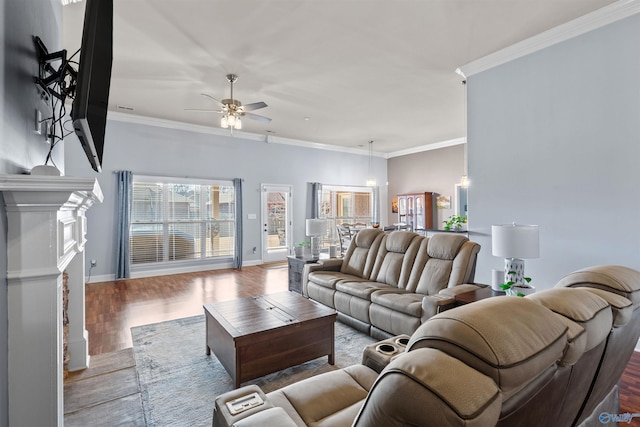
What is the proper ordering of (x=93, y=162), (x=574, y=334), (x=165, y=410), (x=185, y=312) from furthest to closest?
(x=185, y=312) → (x=165, y=410) → (x=93, y=162) → (x=574, y=334)

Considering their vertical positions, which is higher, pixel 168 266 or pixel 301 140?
pixel 301 140

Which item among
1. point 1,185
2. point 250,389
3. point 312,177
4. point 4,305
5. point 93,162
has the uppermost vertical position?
point 312,177

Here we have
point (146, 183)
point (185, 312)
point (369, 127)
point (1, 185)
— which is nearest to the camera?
point (1, 185)

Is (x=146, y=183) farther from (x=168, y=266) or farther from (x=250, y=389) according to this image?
(x=250, y=389)

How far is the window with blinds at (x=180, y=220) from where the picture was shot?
19.7 feet

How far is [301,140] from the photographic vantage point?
8008 mm

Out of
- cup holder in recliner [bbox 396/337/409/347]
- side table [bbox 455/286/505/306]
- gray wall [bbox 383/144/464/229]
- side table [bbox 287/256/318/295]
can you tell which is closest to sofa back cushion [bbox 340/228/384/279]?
side table [bbox 287/256/318/295]

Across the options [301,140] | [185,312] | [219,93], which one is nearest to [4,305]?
[185,312]

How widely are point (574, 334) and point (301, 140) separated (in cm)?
765

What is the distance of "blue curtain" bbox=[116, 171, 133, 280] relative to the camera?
5652 millimetres

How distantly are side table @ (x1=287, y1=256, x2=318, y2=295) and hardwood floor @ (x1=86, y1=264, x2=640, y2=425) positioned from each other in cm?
45

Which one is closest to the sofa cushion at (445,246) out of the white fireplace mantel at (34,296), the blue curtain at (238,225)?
the white fireplace mantel at (34,296)

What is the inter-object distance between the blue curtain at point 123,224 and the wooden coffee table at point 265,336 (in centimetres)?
393

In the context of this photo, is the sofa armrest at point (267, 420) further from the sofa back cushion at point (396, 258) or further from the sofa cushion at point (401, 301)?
the sofa back cushion at point (396, 258)
